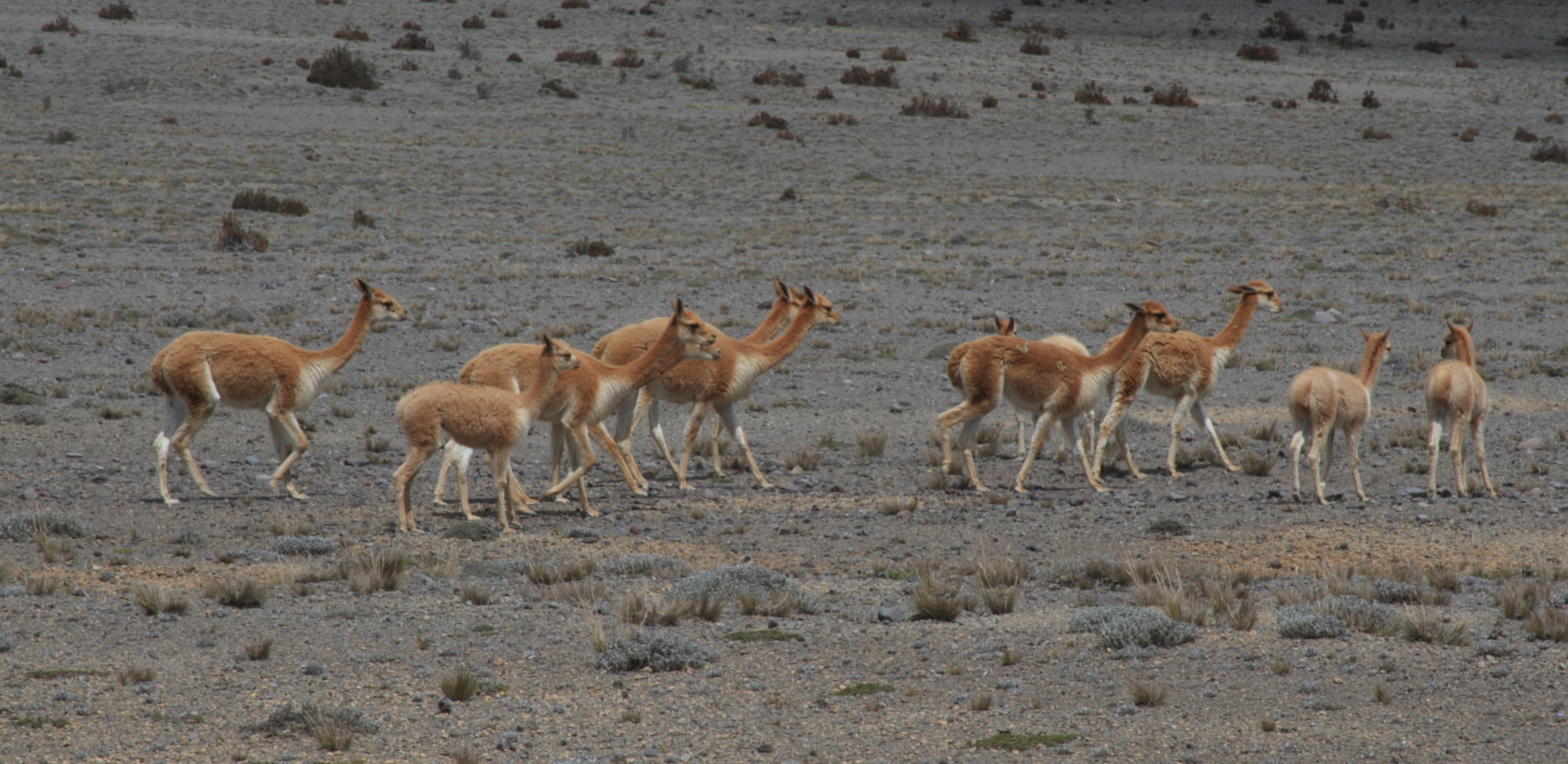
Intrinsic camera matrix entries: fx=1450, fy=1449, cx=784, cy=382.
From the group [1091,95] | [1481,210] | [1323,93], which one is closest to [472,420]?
[1481,210]

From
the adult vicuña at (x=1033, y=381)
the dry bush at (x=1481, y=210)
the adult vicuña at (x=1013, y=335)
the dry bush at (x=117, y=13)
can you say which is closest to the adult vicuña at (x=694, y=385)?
the adult vicuña at (x=1013, y=335)

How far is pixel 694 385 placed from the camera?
12531mm

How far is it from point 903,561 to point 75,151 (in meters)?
28.8

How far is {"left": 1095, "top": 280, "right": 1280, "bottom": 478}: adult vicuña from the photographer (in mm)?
12844

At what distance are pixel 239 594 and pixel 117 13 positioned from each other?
4654cm

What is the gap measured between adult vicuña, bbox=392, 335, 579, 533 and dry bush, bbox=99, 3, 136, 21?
4433cm

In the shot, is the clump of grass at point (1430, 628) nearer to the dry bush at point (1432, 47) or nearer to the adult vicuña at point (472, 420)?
the adult vicuña at point (472, 420)

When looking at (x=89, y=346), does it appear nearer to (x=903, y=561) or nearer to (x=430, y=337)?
(x=430, y=337)

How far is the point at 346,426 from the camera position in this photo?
14.3 meters

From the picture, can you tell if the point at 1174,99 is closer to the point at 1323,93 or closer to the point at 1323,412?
the point at 1323,93

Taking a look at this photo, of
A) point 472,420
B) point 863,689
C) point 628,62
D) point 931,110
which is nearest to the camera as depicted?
point 863,689

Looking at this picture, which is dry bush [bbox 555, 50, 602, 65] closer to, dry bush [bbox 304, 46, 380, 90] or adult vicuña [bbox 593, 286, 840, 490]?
dry bush [bbox 304, 46, 380, 90]

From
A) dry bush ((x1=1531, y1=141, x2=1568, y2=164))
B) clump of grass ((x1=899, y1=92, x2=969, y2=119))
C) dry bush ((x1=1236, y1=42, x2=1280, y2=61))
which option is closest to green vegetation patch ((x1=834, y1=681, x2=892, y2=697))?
clump of grass ((x1=899, y1=92, x2=969, y2=119))

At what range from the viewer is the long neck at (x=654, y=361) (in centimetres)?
1163
